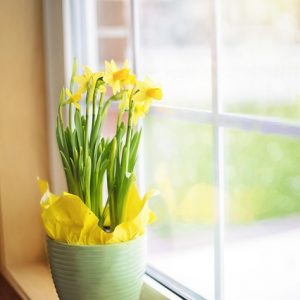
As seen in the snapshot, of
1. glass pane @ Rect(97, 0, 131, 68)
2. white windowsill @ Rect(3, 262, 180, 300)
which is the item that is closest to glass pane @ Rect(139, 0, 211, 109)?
glass pane @ Rect(97, 0, 131, 68)

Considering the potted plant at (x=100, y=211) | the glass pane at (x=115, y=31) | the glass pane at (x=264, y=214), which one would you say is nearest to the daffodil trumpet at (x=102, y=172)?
the potted plant at (x=100, y=211)

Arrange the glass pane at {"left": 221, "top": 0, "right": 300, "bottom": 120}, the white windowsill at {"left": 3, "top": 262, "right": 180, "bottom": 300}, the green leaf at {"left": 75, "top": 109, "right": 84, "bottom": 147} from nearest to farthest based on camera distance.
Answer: the green leaf at {"left": 75, "top": 109, "right": 84, "bottom": 147} < the white windowsill at {"left": 3, "top": 262, "right": 180, "bottom": 300} < the glass pane at {"left": 221, "top": 0, "right": 300, "bottom": 120}

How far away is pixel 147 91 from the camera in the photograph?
1.50 metres

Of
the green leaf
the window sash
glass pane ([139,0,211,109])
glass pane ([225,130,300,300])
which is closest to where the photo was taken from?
the window sash

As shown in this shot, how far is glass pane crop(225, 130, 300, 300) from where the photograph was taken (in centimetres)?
482

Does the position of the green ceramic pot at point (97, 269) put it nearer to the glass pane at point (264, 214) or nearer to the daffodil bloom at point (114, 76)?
the daffodil bloom at point (114, 76)

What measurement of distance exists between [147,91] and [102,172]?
0.80 feet

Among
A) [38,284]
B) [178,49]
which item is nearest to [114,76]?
[38,284]

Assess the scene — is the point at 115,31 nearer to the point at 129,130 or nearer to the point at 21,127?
the point at 21,127

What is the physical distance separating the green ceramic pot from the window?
23cm

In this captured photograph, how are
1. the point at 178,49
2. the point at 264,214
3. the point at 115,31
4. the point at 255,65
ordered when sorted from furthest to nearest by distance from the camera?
the point at 255,65 → the point at 264,214 → the point at 178,49 → the point at 115,31

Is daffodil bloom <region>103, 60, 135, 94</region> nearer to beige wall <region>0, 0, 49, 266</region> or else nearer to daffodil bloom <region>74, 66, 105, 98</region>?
daffodil bloom <region>74, 66, 105, 98</region>

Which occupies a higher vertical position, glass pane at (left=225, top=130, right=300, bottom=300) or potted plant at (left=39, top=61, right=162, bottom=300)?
potted plant at (left=39, top=61, right=162, bottom=300)

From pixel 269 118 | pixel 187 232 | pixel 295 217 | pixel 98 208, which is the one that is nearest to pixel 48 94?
pixel 98 208
